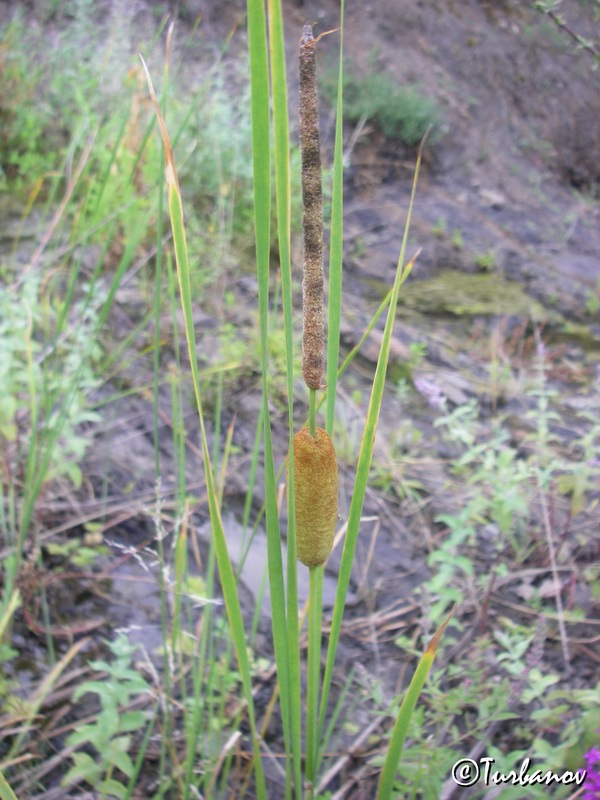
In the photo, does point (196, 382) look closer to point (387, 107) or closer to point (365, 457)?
point (365, 457)

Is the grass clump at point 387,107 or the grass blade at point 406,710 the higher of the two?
the grass clump at point 387,107

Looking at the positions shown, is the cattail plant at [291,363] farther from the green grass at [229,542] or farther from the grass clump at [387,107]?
the grass clump at [387,107]

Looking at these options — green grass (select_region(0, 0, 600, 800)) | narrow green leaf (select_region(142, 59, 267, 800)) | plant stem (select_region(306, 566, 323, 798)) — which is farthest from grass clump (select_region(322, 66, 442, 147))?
plant stem (select_region(306, 566, 323, 798))

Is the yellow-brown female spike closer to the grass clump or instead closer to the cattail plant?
the cattail plant

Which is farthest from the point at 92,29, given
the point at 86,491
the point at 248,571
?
the point at 248,571

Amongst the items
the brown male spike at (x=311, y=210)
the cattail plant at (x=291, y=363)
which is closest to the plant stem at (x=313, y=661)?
the cattail plant at (x=291, y=363)

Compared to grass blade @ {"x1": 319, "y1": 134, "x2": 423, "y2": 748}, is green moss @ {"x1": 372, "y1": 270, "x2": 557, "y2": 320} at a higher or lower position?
lower
